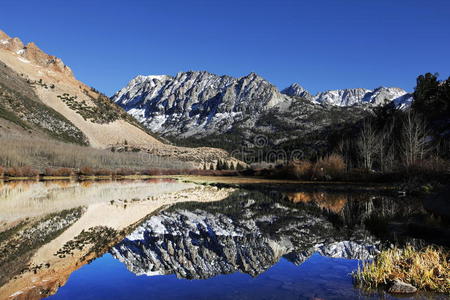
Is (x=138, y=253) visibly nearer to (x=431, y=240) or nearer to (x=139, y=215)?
(x=139, y=215)

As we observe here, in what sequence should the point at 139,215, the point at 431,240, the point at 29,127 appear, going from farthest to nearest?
the point at 29,127, the point at 139,215, the point at 431,240

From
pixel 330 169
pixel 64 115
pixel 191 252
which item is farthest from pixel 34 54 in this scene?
pixel 191 252

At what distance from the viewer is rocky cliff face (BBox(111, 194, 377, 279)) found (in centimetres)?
896

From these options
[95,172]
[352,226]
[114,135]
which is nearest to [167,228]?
[352,226]

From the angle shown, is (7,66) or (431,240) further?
(7,66)

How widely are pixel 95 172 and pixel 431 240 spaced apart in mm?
53486

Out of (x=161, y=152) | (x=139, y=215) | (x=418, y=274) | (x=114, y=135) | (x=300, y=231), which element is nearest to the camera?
(x=418, y=274)

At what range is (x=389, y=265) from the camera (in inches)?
302

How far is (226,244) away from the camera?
11.0m

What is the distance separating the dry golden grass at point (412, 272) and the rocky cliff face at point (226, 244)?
170 cm

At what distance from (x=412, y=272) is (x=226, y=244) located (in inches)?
208

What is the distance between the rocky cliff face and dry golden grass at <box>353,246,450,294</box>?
5.58 ft

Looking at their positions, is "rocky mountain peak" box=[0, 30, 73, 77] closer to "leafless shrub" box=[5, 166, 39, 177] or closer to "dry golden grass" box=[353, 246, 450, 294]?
"leafless shrub" box=[5, 166, 39, 177]

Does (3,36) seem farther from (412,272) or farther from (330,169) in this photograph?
(412,272)
